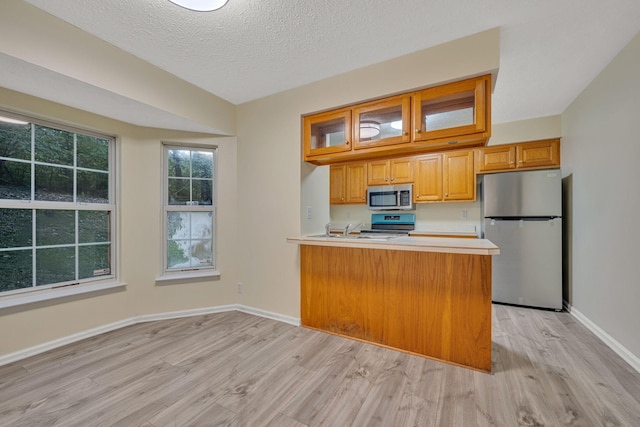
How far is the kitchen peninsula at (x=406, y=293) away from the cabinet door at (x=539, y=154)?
2.25 meters

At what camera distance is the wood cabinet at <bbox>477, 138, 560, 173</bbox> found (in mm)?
3582

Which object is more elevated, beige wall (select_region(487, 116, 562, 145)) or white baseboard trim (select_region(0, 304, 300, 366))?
beige wall (select_region(487, 116, 562, 145))

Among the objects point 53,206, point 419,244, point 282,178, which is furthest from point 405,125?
point 53,206

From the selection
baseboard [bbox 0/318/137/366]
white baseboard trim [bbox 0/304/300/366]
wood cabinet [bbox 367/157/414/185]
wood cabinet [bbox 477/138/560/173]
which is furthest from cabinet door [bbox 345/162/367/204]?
baseboard [bbox 0/318/137/366]

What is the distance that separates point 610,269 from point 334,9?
3.12 meters

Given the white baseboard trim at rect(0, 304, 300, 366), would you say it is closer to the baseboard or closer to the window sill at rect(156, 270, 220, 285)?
the baseboard

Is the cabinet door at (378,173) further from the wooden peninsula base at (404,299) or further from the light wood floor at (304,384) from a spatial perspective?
the light wood floor at (304,384)

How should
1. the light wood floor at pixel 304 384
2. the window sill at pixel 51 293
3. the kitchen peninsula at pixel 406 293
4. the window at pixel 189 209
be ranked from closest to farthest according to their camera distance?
the light wood floor at pixel 304 384 → the kitchen peninsula at pixel 406 293 → the window sill at pixel 51 293 → the window at pixel 189 209

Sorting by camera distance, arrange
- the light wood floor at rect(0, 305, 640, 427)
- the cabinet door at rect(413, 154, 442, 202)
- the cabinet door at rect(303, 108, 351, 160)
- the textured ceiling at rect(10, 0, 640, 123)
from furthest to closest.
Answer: the cabinet door at rect(413, 154, 442, 202), the cabinet door at rect(303, 108, 351, 160), the textured ceiling at rect(10, 0, 640, 123), the light wood floor at rect(0, 305, 640, 427)

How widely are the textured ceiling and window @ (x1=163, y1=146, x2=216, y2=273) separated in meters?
0.92

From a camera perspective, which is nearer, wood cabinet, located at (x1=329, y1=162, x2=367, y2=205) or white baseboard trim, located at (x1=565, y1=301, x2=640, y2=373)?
white baseboard trim, located at (x1=565, y1=301, x2=640, y2=373)

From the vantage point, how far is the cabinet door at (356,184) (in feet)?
15.3

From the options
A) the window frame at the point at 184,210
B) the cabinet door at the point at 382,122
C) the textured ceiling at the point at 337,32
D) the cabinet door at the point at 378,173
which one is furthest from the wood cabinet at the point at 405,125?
the cabinet door at the point at 378,173

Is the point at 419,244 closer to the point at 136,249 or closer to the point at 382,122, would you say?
the point at 382,122
